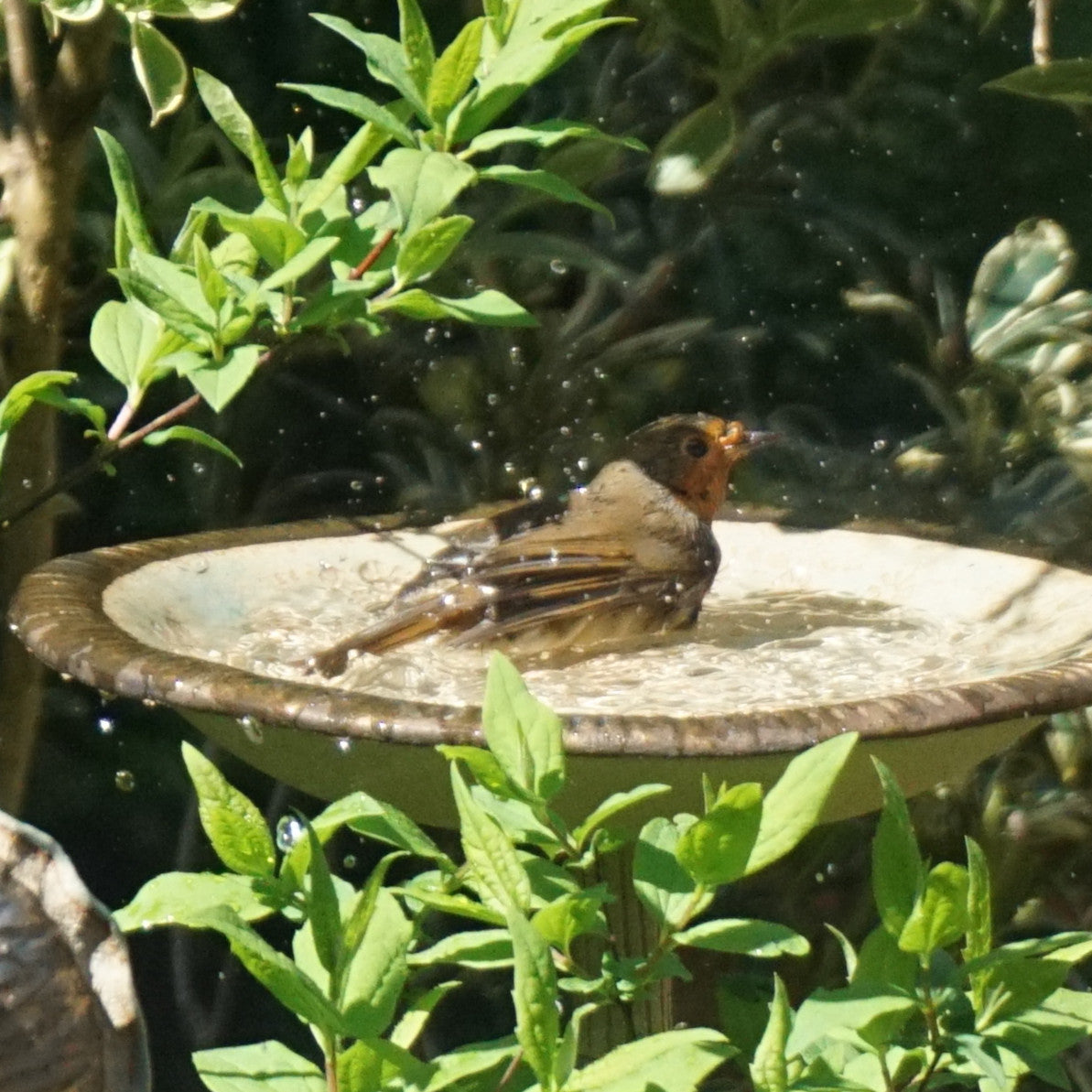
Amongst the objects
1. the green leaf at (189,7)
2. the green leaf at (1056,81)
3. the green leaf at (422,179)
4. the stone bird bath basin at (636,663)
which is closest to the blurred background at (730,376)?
the green leaf at (1056,81)

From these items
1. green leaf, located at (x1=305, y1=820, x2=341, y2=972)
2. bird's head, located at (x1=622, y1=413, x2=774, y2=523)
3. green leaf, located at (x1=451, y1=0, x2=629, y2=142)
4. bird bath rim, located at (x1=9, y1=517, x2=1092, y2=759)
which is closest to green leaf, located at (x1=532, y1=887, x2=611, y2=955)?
green leaf, located at (x1=305, y1=820, x2=341, y2=972)

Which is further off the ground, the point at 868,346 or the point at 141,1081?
the point at 141,1081

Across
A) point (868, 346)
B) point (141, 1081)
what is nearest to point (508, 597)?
point (141, 1081)

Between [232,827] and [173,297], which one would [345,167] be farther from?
[232,827]

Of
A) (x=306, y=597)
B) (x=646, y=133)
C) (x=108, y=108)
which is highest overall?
(x=108, y=108)

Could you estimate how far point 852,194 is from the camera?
3109 millimetres

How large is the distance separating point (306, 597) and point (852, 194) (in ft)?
4.69

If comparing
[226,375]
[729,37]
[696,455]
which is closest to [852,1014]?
[226,375]

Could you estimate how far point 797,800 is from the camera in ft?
3.27

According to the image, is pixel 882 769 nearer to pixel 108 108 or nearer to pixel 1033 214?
pixel 108 108

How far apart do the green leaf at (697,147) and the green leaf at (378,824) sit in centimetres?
172

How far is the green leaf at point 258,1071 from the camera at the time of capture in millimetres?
1038

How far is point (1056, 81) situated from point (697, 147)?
0.51m

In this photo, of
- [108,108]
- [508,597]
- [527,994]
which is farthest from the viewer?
[108,108]
